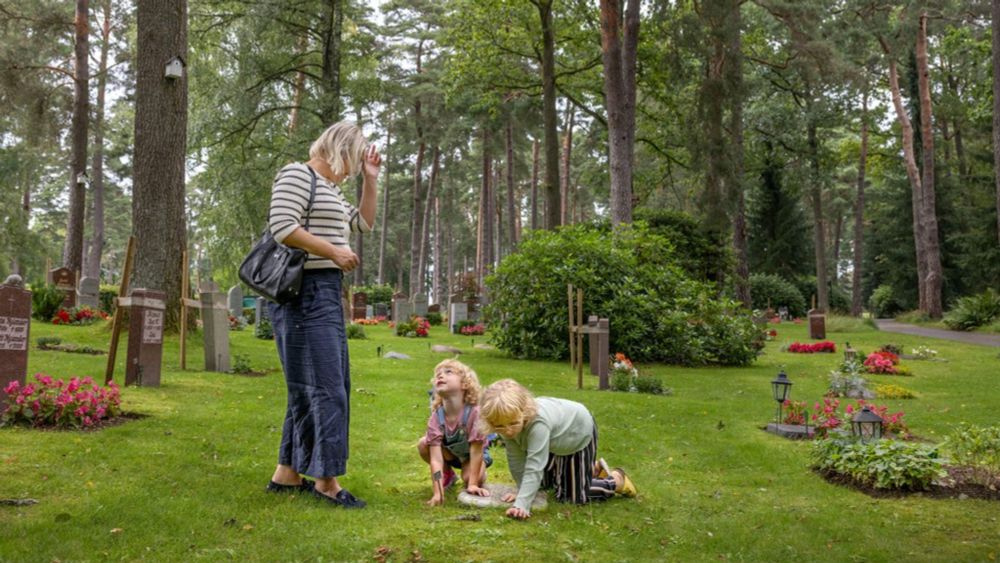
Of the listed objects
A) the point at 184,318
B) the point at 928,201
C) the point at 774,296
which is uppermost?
the point at 928,201

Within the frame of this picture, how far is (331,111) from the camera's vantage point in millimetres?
22141

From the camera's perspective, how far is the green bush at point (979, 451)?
5512mm

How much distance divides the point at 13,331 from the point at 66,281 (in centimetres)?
1612

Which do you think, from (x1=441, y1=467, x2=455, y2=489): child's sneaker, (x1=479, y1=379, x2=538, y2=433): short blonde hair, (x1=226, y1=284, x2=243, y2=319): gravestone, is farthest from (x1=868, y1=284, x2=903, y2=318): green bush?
(x1=479, y1=379, x2=538, y2=433): short blonde hair

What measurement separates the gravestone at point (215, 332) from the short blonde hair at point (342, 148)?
6557mm

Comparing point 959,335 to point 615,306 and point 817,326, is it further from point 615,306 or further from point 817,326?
point 615,306

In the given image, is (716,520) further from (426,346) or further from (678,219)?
(678,219)

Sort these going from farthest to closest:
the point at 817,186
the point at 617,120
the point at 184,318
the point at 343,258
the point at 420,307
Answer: the point at 817,186
the point at 420,307
the point at 617,120
the point at 184,318
the point at 343,258

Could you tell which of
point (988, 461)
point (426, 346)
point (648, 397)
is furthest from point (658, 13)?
point (988, 461)

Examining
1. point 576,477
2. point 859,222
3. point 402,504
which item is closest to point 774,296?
point 859,222

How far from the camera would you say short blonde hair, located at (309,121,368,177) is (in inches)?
169

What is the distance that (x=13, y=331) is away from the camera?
6016 millimetres

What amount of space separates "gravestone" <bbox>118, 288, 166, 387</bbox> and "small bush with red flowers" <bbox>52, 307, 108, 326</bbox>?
9462 millimetres

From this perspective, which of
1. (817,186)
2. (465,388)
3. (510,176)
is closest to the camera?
(465,388)
